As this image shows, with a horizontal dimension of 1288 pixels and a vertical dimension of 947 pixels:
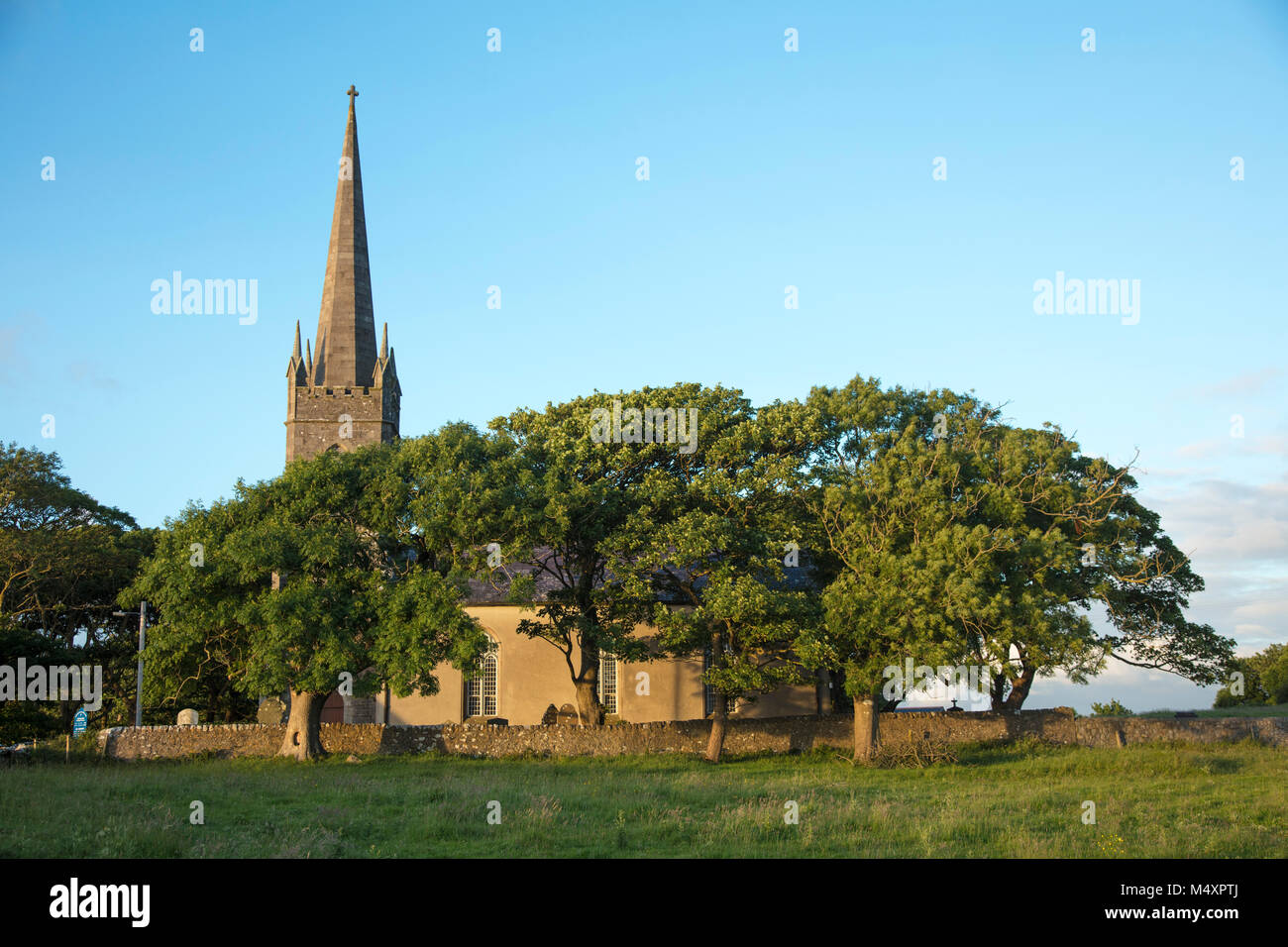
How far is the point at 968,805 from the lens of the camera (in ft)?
68.3

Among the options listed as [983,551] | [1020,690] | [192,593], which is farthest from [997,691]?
[192,593]

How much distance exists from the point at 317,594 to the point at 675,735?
1329 cm

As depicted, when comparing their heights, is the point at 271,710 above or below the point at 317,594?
below

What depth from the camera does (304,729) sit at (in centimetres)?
3136

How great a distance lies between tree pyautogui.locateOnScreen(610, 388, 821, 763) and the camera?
31062 millimetres

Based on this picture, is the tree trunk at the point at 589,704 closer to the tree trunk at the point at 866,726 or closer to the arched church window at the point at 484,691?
the arched church window at the point at 484,691

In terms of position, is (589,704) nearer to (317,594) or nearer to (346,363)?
(317,594)

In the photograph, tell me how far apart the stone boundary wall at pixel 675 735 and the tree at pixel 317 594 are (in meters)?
2.35

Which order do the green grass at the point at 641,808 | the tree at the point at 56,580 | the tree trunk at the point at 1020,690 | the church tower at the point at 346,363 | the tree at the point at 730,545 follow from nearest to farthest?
the green grass at the point at 641,808, the tree at the point at 730,545, the tree trunk at the point at 1020,690, the tree at the point at 56,580, the church tower at the point at 346,363

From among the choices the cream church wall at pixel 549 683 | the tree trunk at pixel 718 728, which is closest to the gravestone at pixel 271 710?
the cream church wall at pixel 549 683

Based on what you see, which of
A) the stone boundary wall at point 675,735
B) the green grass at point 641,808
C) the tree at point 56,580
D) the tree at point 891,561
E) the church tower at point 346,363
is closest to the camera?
the green grass at point 641,808

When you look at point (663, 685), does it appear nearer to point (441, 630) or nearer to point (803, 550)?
point (803, 550)

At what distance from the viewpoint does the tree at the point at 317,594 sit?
94.3ft
